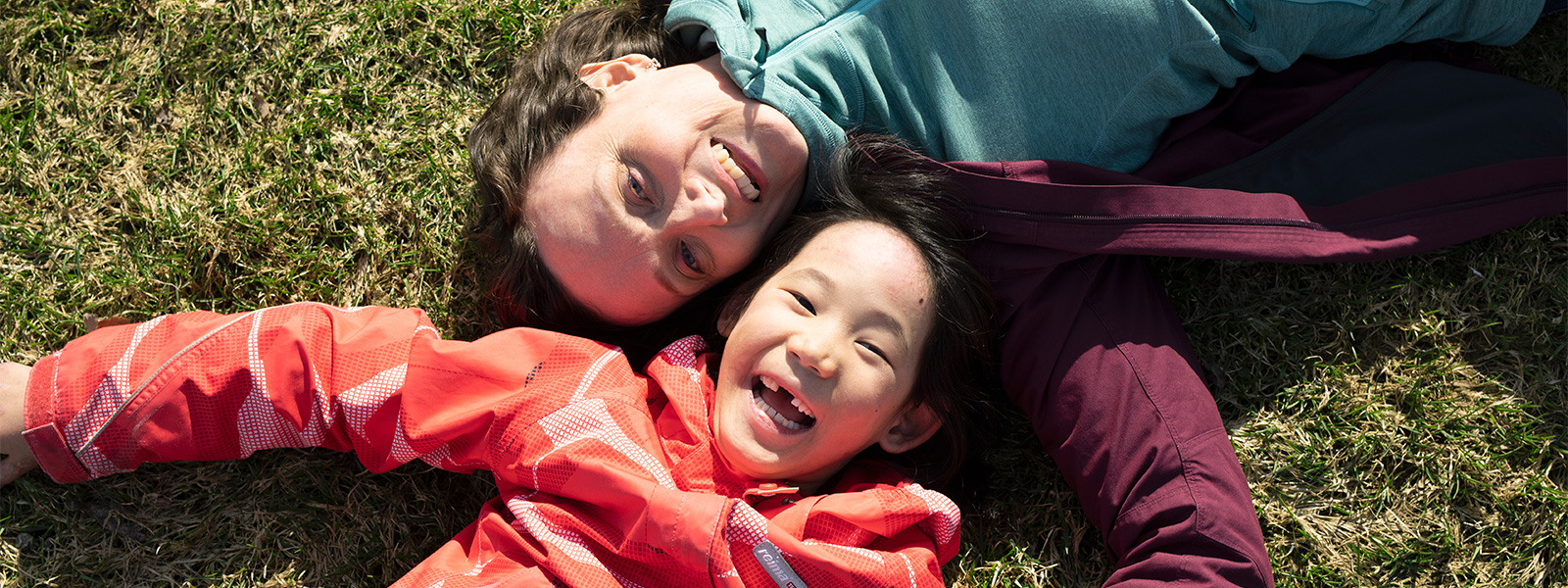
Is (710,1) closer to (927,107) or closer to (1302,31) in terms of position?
(927,107)

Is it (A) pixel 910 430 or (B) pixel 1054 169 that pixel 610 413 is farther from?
(B) pixel 1054 169

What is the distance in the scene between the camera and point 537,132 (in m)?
2.87

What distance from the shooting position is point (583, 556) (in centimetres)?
255

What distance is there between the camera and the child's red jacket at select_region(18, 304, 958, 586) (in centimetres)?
253

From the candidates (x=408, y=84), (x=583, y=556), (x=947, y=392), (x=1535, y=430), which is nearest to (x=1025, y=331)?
(x=947, y=392)

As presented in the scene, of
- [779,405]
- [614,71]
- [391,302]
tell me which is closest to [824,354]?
[779,405]

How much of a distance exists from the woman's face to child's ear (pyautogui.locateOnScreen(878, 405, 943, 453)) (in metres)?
0.65

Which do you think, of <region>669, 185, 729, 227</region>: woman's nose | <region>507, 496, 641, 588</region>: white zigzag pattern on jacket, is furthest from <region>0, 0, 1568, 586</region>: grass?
<region>669, 185, 729, 227</region>: woman's nose

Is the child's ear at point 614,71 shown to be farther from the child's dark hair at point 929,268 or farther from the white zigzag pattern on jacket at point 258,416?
the white zigzag pattern on jacket at point 258,416

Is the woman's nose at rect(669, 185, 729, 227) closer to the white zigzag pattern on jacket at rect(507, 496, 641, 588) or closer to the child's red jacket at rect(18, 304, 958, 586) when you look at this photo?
the child's red jacket at rect(18, 304, 958, 586)

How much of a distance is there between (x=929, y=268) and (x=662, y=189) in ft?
2.50

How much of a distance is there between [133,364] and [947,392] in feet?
7.26

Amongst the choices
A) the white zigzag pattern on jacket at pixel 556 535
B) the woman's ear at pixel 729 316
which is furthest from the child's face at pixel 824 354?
the white zigzag pattern on jacket at pixel 556 535

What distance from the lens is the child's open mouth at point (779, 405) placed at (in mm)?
2596
